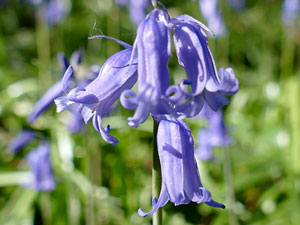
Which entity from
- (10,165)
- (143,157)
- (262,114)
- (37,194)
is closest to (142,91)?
(37,194)

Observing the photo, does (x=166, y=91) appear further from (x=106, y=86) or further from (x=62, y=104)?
(x=62, y=104)

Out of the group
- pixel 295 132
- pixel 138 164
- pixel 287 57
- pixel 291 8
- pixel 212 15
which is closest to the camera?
pixel 295 132

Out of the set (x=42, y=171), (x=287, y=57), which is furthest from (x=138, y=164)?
(x=287, y=57)

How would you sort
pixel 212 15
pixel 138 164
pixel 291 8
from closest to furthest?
pixel 138 164 < pixel 212 15 < pixel 291 8

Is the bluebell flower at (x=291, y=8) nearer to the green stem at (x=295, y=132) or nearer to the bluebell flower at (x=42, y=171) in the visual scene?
the green stem at (x=295, y=132)

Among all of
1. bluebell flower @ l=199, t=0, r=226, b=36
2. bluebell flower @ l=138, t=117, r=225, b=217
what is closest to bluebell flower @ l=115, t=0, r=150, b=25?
bluebell flower @ l=199, t=0, r=226, b=36

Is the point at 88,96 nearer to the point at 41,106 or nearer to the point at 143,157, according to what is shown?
the point at 41,106

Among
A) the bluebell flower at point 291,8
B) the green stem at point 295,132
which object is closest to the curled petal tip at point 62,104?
the green stem at point 295,132
